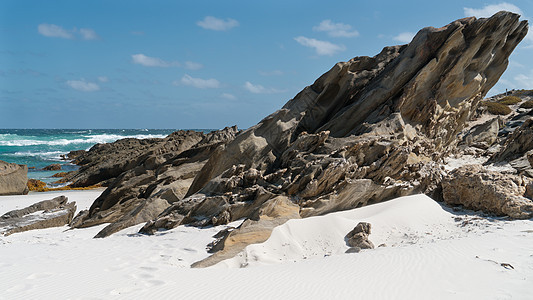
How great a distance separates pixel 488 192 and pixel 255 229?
7.56m

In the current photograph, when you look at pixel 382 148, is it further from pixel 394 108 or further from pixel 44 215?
pixel 44 215

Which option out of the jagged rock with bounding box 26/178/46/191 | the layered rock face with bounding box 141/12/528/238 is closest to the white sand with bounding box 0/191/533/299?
the layered rock face with bounding box 141/12/528/238

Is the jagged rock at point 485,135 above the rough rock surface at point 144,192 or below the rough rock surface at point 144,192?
above

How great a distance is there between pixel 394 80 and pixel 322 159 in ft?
18.3

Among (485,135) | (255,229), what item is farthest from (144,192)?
(485,135)

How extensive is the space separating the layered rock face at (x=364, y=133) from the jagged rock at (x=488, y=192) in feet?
3.00

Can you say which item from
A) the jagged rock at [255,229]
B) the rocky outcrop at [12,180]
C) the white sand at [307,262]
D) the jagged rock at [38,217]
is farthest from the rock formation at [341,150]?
the rocky outcrop at [12,180]

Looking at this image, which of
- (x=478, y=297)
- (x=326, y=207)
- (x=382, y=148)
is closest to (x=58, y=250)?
(x=326, y=207)

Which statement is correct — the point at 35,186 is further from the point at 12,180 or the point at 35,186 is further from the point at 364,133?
the point at 364,133

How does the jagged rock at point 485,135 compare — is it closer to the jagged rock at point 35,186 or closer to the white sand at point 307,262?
the white sand at point 307,262

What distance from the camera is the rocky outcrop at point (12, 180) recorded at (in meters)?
22.9

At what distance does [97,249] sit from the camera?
33.5ft

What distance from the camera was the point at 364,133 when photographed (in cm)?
1426

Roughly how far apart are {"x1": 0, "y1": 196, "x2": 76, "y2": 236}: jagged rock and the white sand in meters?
1.55
